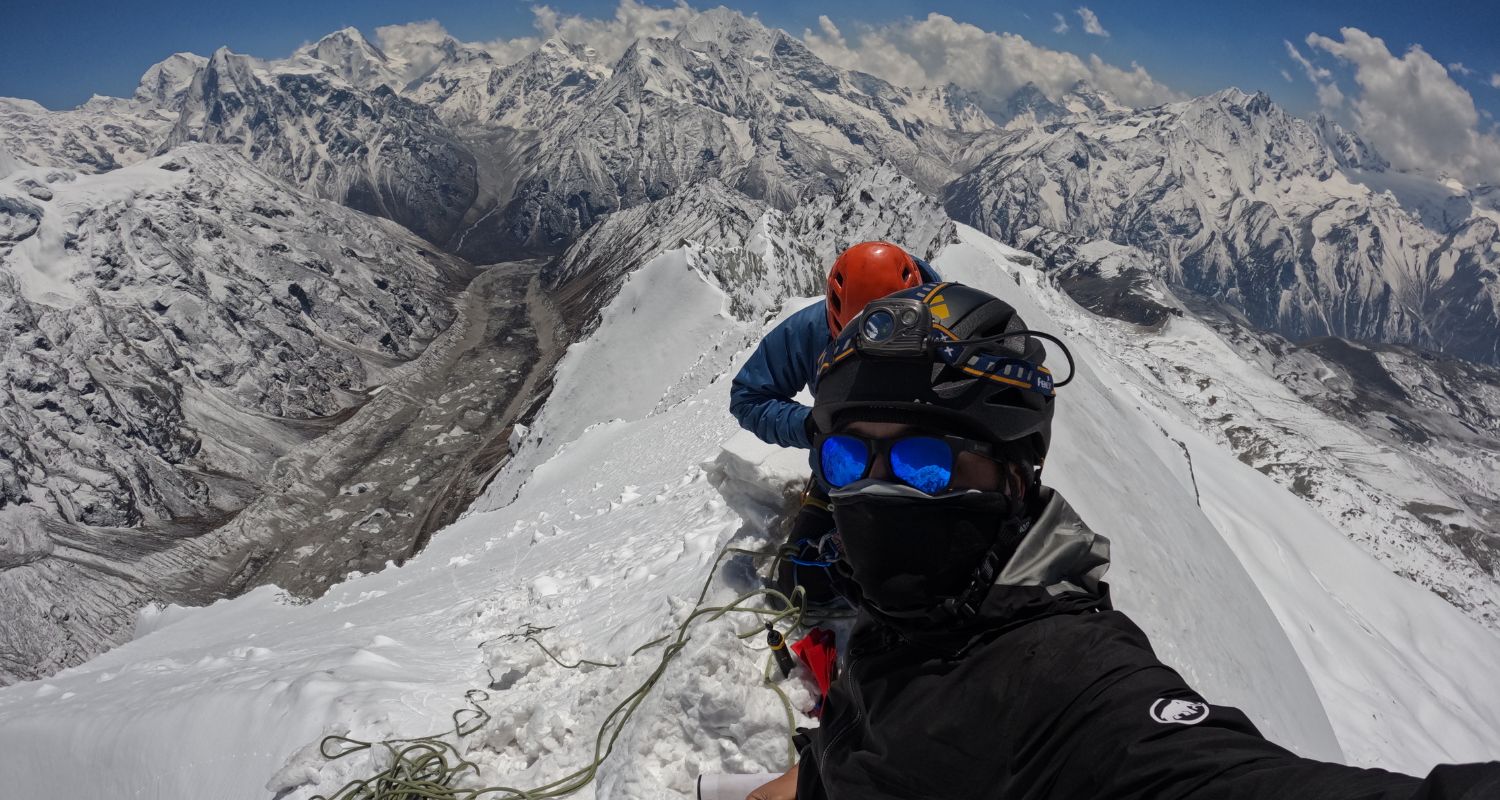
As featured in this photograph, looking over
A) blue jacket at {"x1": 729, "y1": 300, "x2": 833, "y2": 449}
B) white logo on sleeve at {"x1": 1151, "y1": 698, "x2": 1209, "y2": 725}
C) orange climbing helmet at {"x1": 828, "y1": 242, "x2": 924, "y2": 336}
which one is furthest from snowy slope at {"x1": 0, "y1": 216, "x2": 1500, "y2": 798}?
white logo on sleeve at {"x1": 1151, "y1": 698, "x2": 1209, "y2": 725}

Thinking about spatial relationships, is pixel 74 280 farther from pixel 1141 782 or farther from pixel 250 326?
pixel 1141 782

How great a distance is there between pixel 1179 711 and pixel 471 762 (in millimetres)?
5030

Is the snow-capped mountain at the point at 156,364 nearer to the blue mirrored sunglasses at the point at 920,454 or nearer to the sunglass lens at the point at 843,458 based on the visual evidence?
the sunglass lens at the point at 843,458

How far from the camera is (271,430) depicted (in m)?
119

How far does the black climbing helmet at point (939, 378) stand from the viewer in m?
2.68

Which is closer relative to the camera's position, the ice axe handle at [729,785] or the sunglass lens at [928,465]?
the sunglass lens at [928,465]

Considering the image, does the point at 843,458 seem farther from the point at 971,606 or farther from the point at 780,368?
the point at 780,368

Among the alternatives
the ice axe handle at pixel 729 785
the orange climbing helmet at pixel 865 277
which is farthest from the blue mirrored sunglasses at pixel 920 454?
the orange climbing helmet at pixel 865 277

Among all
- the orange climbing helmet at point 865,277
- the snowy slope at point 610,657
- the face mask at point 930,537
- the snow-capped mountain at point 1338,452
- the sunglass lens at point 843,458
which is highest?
the orange climbing helmet at point 865,277

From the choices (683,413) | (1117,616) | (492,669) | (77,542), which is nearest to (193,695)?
(492,669)

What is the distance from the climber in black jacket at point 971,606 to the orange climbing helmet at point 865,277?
2.22 meters

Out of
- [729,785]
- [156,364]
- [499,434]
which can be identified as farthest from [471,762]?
[156,364]

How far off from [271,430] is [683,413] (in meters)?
128

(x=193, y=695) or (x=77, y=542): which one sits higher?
(x=193, y=695)
